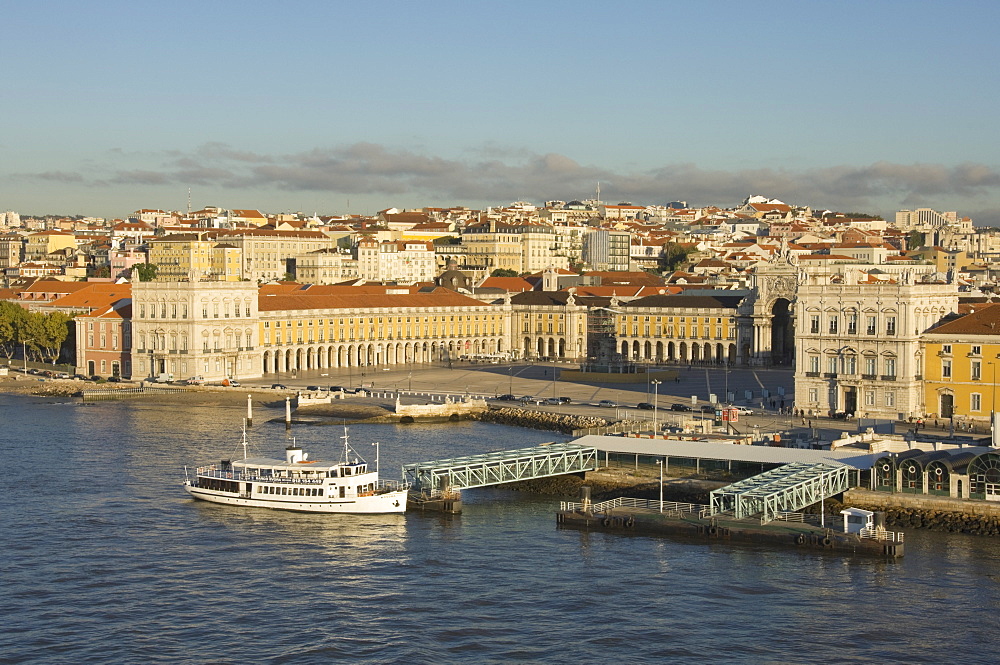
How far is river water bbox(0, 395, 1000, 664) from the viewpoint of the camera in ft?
69.4

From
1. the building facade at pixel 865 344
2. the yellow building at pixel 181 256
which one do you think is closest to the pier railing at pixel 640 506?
the building facade at pixel 865 344

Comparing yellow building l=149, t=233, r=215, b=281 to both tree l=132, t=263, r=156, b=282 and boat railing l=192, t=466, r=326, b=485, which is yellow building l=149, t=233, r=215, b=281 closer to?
tree l=132, t=263, r=156, b=282

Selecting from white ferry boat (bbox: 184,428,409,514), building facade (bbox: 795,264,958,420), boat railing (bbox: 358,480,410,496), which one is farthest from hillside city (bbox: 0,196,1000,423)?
white ferry boat (bbox: 184,428,409,514)

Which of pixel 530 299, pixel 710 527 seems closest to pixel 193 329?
Result: pixel 530 299

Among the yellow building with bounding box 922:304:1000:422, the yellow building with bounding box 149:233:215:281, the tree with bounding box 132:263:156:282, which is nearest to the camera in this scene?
the yellow building with bounding box 922:304:1000:422

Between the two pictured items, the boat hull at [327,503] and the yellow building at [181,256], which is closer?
the boat hull at [327,503]

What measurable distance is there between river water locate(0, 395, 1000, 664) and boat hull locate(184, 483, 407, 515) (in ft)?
1.22

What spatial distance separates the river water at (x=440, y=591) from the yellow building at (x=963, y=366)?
509 inches

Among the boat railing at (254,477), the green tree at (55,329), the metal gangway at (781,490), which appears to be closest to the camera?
the metal gangway at (781,490)

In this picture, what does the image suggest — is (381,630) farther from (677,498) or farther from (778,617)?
(677,498)

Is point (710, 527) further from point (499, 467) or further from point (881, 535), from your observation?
point (499, 467)

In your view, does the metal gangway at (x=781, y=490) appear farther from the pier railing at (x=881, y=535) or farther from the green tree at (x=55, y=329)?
the green tree at (x=55, y=329)

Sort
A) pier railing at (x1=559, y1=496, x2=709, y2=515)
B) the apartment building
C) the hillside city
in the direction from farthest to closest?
the apartment building
the hillside city
pier railing at (x1=559, y1=496, x2=709, y2=515)

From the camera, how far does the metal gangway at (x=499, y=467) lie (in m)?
31.8
